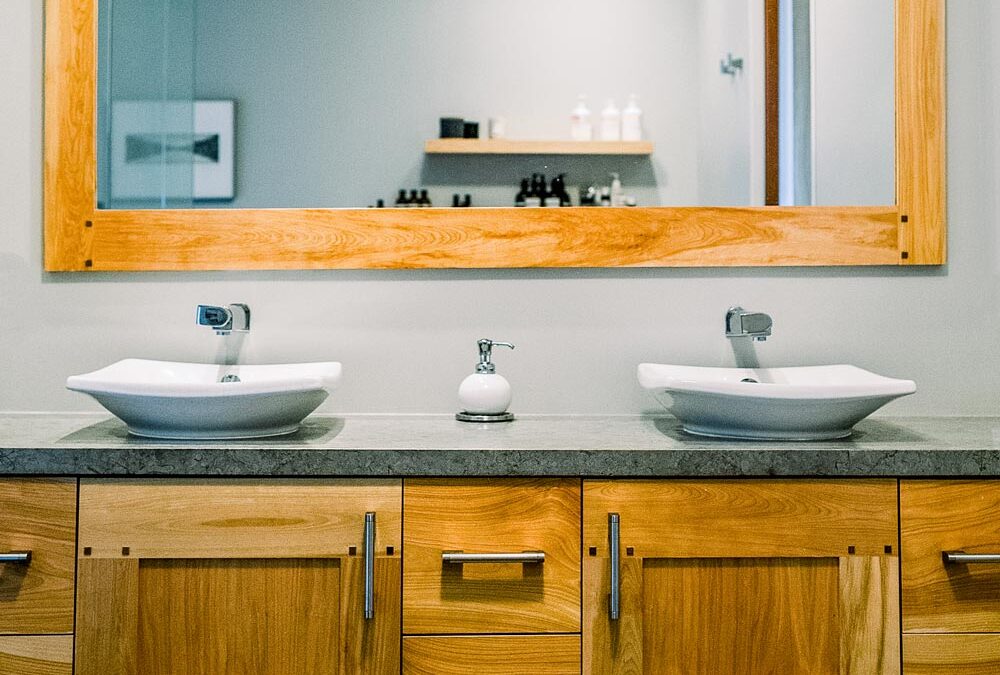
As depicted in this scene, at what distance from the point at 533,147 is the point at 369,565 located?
3.02 feet

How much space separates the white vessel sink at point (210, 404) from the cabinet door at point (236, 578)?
110 millimetres

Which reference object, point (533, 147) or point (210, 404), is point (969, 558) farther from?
point (210, 404)

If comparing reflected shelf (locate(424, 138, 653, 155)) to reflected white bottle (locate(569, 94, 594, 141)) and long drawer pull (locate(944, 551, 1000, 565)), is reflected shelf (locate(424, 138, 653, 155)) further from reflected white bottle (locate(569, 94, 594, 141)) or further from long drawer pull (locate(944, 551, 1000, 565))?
long drawer pull (locate(944, 551, 1000, 565))

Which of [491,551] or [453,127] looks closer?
[491,551]

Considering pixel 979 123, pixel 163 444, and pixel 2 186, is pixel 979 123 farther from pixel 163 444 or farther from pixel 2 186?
pixel 2 186

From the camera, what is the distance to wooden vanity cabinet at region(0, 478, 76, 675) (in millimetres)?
1225

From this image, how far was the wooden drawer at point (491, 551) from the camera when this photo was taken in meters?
1.23

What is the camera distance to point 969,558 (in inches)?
47.9

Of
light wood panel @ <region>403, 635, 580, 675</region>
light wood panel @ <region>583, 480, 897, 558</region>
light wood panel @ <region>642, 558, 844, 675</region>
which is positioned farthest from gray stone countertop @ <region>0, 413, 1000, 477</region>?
light wood panel @ <region>403, 635, 580, 675</region>

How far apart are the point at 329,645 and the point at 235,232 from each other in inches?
35.0

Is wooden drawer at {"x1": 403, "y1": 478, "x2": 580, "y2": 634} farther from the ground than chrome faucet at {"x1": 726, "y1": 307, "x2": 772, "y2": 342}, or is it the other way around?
chrome faucet at {"x1": 726, "y1": 307, "x2": 772, "y2": 342}

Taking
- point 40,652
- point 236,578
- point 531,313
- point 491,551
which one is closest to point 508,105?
point 531,313

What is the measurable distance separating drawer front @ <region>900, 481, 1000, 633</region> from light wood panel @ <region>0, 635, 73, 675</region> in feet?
4.20

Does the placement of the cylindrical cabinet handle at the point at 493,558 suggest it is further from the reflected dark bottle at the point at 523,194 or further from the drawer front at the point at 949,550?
the reflected dark bottle at the point at 523,194
